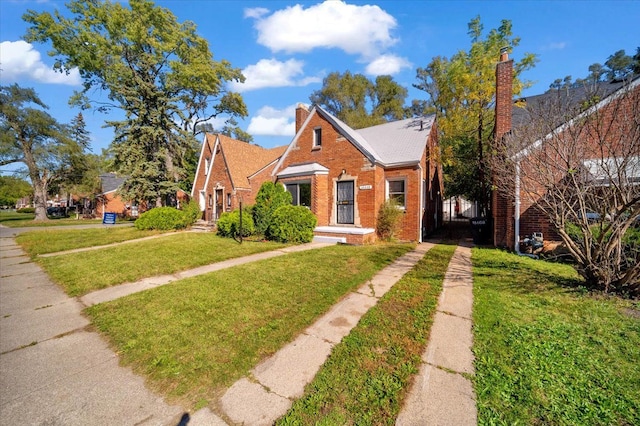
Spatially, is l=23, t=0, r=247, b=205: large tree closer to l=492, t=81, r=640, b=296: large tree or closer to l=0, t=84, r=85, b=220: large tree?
l=0, t=84, r=85, b=220: large tree

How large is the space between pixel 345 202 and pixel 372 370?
10.9 meters

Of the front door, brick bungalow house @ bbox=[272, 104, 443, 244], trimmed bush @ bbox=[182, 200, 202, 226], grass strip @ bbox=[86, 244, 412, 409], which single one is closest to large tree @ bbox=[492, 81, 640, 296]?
grass strip @ bbox=[86, 244, 412, 409]

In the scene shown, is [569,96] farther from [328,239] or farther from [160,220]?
[160,220]

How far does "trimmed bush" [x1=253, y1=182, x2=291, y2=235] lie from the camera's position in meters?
12.2

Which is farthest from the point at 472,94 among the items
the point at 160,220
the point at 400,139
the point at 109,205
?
the point at 109,205

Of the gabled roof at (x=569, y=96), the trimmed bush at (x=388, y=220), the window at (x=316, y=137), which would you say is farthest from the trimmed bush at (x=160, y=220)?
the gabled roof at (x=569, y=96)

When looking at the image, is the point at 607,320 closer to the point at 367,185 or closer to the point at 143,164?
the point at 367,185

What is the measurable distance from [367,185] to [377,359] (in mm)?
10209

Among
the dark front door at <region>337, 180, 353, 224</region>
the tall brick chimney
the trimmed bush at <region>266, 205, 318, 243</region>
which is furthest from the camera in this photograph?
the dark front door at <region>337, 180, 353, 224</region>

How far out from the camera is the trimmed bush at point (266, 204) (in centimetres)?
1225

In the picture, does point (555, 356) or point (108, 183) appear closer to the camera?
point (555, 356)

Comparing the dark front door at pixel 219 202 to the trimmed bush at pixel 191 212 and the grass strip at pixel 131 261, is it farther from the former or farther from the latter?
the grass strip at pixel 131 261

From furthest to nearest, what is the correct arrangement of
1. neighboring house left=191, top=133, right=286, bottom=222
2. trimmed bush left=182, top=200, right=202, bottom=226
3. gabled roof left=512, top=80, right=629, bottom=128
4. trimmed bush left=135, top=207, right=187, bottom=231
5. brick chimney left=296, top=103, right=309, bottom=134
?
1. neighboring house left=191, top=133, right=286, bottom=222
2. trimmed bush left=182, top=200, right=202, bottom=226
3. brick chimney left=296, top=103, right=309, bottom=134
4. trimmed bush left=135, top=207, right=187, bottom=231
5. gabled roof left=512, top=80, right=629, bottom=128

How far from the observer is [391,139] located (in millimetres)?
15055
